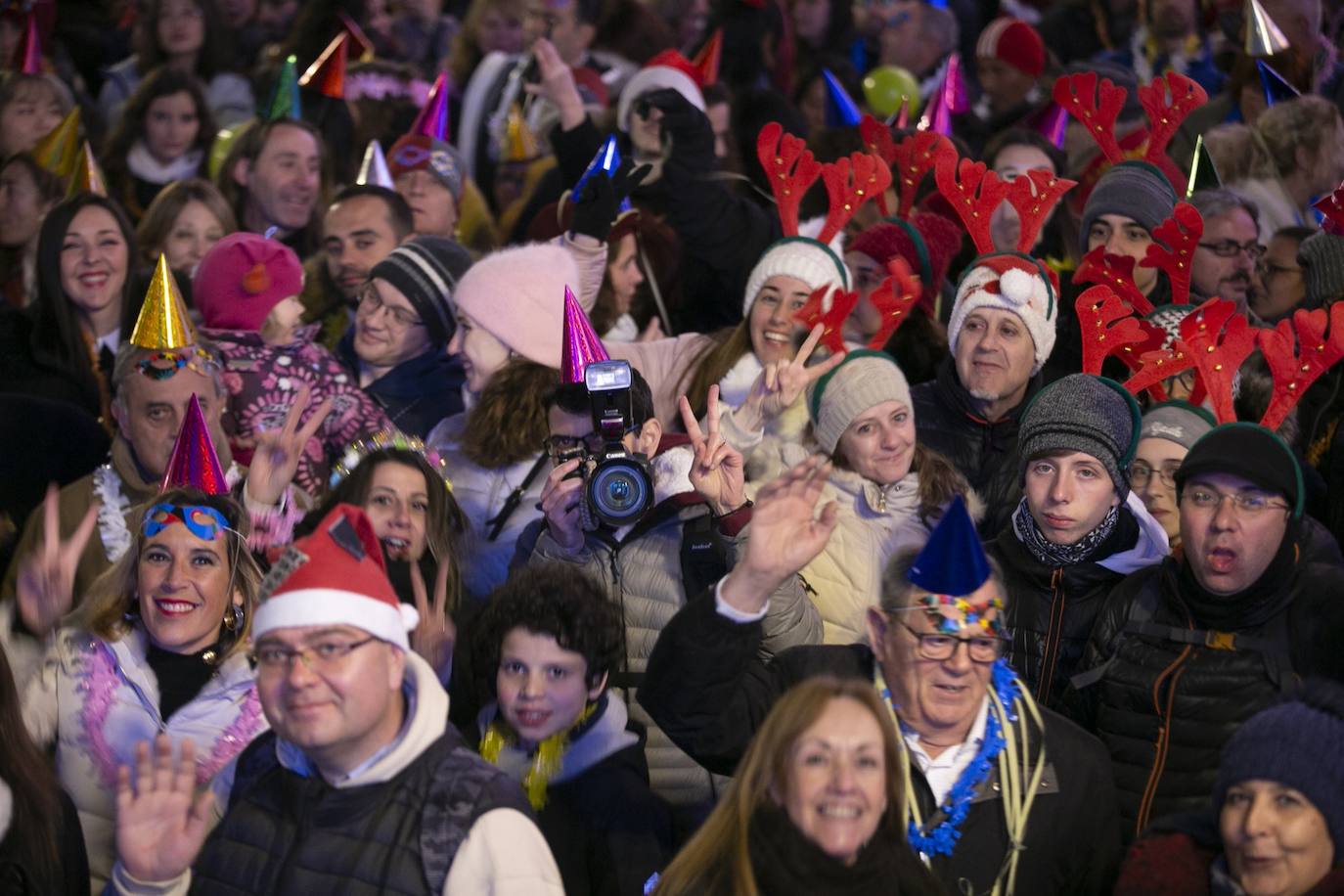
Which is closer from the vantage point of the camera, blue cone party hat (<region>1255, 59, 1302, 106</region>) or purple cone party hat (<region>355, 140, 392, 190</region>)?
purple cone party hat (<region>355, 140, 392, 190</region>)

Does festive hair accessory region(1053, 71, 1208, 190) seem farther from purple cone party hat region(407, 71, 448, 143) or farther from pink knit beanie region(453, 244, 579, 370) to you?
purple cone party hat region(407, 71, 448, 143)

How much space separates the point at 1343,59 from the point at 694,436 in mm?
5608

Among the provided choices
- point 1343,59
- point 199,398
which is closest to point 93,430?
point 199,398

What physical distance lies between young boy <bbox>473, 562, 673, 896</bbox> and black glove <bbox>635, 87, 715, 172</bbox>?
8.15ft

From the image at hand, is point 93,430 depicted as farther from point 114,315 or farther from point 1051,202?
point 1051,202

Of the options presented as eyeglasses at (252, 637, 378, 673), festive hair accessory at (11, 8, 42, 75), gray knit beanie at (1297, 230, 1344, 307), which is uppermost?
festive hair accessory at (11, 8, 42, 75)

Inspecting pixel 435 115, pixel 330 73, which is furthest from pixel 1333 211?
pixel 330 73

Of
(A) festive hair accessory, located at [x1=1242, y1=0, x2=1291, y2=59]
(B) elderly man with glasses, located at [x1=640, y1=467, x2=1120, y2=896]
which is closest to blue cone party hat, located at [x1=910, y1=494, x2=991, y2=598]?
(B) elderly man with glasses, located at [x1=640, y1=467, x2=1120, y2=896]

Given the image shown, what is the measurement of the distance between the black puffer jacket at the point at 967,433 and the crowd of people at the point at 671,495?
0.05ft

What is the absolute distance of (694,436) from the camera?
4586 mm

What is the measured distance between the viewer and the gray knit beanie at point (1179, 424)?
508cm

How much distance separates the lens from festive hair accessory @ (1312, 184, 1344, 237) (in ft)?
18.8

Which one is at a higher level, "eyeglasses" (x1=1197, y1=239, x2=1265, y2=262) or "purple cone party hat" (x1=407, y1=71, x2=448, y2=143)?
"purple cone party hat" (x1=407, y1=71, x2=448, y2=143)

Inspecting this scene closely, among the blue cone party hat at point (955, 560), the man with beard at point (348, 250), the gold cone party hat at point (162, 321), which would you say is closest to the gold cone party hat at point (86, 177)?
the man with beard at point (348, 250)
